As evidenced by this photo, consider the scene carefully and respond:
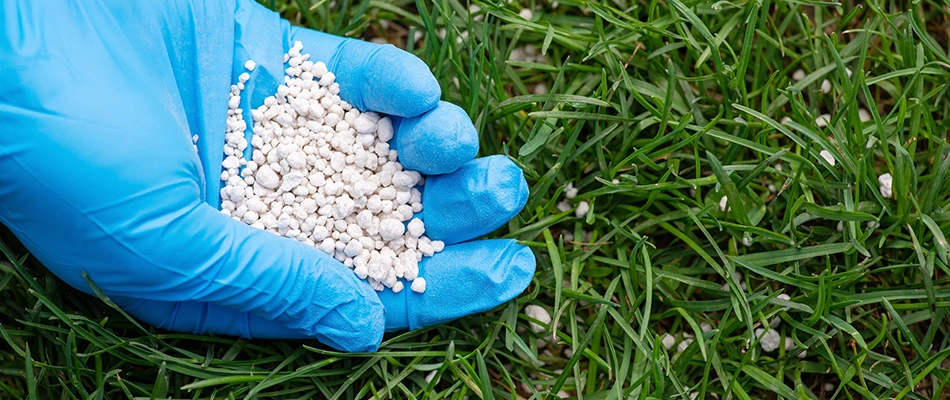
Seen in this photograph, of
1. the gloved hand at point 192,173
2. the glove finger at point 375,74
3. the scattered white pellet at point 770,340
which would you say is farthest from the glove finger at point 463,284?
the scattered white pellet at point 770,340

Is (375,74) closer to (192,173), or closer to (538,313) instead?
(192,173)

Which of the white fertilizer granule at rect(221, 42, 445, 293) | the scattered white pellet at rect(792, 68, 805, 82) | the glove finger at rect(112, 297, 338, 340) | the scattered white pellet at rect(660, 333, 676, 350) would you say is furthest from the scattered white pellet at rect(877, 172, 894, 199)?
the glove finger at rect(112, 297, 338, 340)

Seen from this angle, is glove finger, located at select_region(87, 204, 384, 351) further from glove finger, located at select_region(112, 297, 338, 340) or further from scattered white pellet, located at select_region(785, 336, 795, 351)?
scattered white pellet, located at select_region(785, 336, 795, 351)

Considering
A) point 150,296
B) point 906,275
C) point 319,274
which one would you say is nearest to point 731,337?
point 906,275

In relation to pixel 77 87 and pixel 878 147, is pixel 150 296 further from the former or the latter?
pixel 878 147

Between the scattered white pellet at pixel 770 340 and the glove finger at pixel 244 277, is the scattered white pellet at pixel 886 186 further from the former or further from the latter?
the glove finger at pixel 244 277
